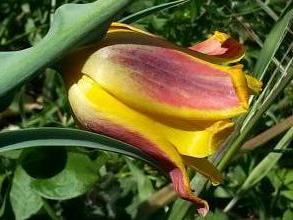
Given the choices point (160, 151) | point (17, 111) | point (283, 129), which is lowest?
point (17, 111)

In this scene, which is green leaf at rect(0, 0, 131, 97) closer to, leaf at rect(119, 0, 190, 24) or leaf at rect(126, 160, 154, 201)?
leaf at rect(119, 0, 190, 24)

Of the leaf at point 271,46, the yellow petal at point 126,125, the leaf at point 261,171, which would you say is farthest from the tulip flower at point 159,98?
the leaf at point 261,171

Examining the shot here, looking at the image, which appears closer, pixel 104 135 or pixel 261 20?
pixel 104 135

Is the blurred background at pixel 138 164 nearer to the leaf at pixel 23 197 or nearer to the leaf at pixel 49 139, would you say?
the leaf at pixel 23 197

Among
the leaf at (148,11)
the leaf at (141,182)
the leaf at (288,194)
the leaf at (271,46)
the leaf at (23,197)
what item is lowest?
the leaf at (141,182)

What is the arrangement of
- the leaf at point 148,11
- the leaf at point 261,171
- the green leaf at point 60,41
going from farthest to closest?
1. the leaf at point 261,171
2. the leaf at point 148,11
3. the green leaf at point 60,41

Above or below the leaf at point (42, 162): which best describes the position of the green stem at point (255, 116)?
above

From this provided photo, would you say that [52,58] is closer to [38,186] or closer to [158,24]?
[38,186]

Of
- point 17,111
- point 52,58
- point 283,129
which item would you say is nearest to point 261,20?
point 283,129
